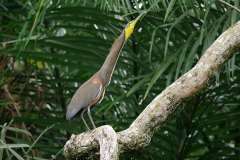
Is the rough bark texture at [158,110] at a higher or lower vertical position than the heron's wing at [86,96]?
lower

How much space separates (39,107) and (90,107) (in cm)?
117

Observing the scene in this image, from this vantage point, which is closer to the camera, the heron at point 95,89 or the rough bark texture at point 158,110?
the rough bark texture at point 158,110

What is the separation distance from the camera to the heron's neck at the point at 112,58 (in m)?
2.14

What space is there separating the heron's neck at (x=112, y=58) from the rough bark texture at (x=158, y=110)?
0.86ft

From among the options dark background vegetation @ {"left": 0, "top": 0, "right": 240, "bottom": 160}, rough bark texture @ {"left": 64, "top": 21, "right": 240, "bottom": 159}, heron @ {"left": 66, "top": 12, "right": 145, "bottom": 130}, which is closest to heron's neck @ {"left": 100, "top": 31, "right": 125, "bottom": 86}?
heron @ {"left": 66, "top": 12, "right": 145, "bottom": 130}

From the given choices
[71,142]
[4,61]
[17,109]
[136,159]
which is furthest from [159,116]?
[4,61]

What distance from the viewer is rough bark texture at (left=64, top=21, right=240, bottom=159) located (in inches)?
74.7

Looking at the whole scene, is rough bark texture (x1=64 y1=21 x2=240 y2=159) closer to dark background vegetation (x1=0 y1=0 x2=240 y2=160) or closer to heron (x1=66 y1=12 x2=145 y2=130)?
heron (x1=66 y1=12 x2=145 y2=130)

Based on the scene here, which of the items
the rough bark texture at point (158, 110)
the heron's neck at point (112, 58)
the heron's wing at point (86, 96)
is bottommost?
the rough bark texture at point (158, 110)

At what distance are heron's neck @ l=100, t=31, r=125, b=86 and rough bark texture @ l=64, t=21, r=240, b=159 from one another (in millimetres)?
263

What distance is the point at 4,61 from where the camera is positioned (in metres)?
3.25

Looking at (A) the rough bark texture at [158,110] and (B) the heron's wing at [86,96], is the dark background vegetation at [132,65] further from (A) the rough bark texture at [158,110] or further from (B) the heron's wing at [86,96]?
(A) the rough bark texture at [158,110]

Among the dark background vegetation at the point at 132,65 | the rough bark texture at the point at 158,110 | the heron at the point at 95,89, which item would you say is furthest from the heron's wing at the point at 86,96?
the dark background vegetation at the point at 132,65

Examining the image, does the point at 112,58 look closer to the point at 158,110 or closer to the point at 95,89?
the point at 95,89
